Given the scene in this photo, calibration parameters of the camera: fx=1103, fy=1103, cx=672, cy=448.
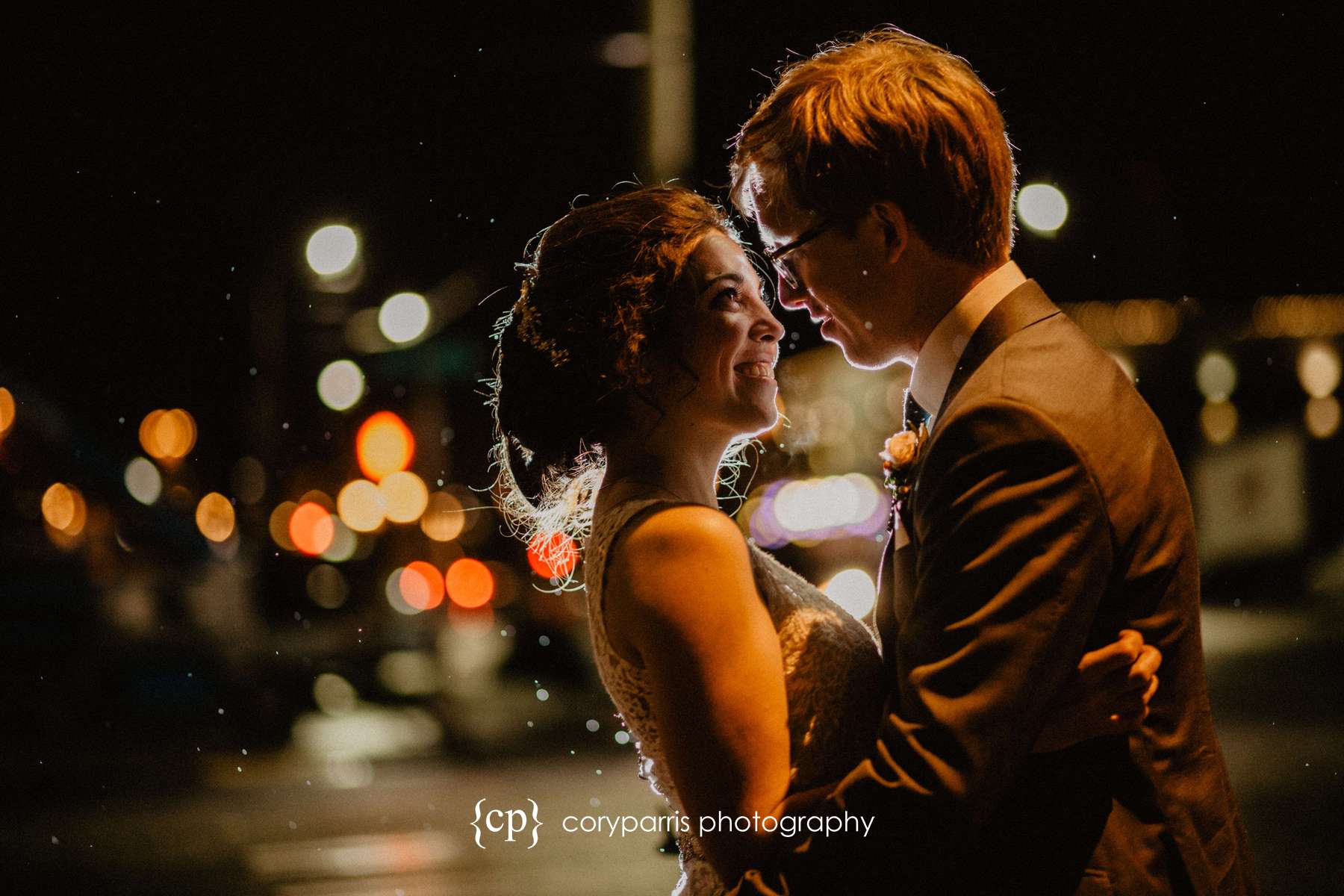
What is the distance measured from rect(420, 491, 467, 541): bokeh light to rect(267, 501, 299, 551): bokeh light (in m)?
4.32

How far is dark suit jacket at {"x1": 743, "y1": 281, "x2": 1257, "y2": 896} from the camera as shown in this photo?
5.57 ft

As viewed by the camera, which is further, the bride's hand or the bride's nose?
the bride's nose

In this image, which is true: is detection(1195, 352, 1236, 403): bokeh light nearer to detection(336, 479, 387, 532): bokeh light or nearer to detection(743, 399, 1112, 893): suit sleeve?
detection(743, 399, 1112, 893): suit sleeve

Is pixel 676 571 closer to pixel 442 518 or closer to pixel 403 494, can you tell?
pixel 442 518

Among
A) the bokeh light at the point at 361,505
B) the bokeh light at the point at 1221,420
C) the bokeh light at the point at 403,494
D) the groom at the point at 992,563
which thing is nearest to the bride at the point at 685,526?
the groom at the point at 992,563

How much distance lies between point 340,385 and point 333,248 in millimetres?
14947

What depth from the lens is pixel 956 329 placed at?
6.86 ft

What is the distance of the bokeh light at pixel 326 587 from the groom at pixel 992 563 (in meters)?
→ 22.3

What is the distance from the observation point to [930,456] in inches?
72.5

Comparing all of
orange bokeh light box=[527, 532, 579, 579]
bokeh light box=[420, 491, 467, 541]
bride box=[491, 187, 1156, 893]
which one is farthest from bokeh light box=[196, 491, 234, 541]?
bride box=[491, 187, 1156, 893]

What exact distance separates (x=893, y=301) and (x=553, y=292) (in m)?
0.80

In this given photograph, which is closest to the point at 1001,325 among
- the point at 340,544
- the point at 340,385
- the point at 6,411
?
the point at 6,411

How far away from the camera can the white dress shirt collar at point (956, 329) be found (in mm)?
2072

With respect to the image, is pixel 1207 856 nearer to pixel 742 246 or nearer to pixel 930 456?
pixel 930 456
